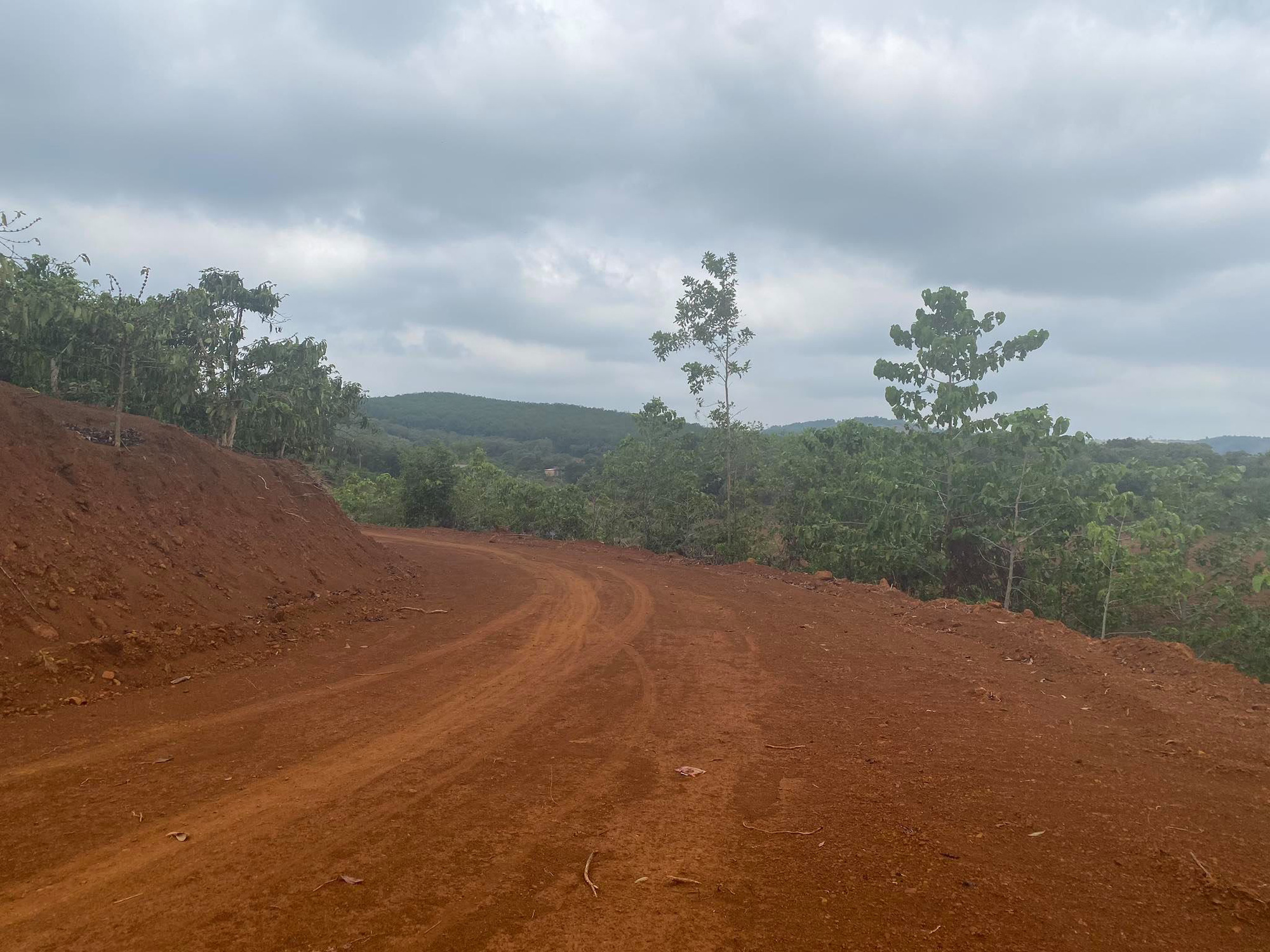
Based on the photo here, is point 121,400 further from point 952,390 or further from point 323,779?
point 952,390

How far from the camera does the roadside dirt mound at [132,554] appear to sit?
265 inches

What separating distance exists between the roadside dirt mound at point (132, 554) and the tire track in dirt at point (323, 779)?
2.85 metres

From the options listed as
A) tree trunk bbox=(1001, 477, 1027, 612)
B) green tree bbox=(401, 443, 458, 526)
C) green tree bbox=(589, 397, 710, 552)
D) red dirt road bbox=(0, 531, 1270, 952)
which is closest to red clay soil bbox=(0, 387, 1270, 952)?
red dirt road bbox=(0, 531, 1270, 952)

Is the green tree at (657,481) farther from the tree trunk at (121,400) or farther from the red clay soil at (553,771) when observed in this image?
the tree trunk at (121,400)

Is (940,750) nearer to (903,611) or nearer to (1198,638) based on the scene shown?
(903,611)

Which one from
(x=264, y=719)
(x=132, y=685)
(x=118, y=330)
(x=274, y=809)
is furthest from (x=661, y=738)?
(x=118, y=330)

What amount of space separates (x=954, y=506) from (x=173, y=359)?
1774cm

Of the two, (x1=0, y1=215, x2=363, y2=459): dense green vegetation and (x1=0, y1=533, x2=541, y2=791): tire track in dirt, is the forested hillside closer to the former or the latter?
(x1=0, y1=215, x2=363, y2=459): dense green vegetation

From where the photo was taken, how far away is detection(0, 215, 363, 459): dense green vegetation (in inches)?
456

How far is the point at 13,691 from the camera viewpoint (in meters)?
5.88

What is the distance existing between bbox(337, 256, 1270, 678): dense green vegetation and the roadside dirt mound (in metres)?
11.0

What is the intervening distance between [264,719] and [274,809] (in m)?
1.98

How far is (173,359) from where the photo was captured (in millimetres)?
12977

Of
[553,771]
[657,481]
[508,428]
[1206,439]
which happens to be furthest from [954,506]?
[508,428]
